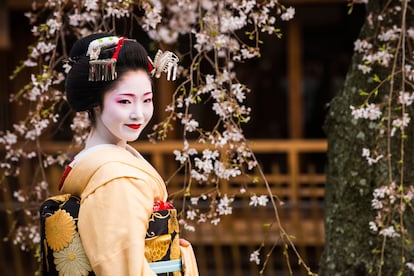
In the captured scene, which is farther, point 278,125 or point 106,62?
point 278,125

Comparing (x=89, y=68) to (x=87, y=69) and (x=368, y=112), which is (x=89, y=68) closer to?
(x=87, y=69)

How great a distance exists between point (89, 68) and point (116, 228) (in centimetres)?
60

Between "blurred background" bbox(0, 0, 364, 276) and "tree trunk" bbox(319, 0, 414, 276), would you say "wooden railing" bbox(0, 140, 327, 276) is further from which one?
"tree trunk" bbox(319, 0, 414, 276)

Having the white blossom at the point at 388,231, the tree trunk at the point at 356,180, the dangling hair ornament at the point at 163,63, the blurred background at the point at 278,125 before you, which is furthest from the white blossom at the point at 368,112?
the blurred background at the point at 278,125

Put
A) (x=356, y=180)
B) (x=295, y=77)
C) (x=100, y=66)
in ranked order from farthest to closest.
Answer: (x=295, y=77) < (x=356, y=180) < (x=100, y=66)

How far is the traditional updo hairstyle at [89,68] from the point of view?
10.4ft

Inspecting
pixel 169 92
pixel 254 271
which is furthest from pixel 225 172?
pixel 169 92

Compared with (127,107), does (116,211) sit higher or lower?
lower

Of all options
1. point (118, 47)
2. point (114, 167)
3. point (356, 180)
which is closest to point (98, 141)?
point (114, 167)

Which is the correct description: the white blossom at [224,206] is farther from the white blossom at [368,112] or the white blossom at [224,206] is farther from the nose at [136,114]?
the nose at [136,114]

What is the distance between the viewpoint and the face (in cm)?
319

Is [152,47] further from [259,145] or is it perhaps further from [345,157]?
[259,145]

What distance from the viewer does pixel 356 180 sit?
4922mm

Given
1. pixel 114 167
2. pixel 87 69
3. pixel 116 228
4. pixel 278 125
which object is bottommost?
pixel 278 125
